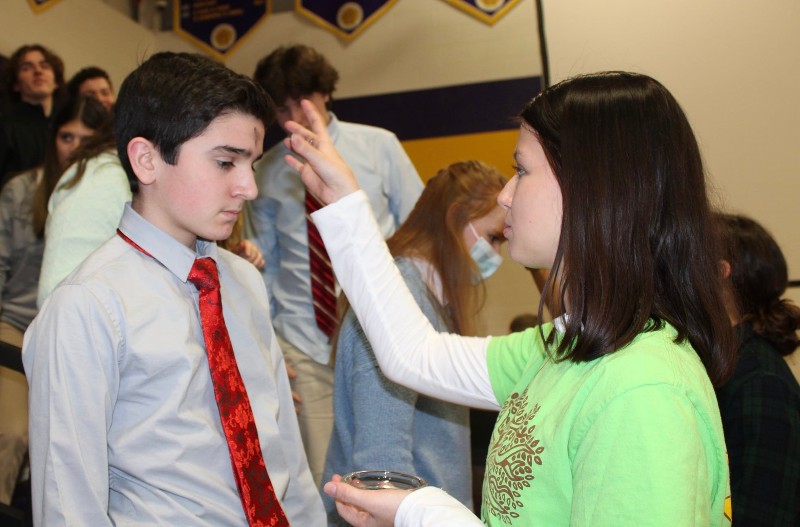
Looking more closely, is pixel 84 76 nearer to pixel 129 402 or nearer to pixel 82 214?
pixel 82 214

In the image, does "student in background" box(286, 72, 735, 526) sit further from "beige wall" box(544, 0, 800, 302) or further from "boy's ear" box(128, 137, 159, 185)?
"beige wall" box(544, 0, 800, 302)

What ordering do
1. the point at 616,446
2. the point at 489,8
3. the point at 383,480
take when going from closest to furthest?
1. the point at 616,446
2. the point at 383,480
3. the point at 489,8

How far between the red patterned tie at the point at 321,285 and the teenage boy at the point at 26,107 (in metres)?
1.44

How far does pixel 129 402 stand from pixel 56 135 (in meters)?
1.62

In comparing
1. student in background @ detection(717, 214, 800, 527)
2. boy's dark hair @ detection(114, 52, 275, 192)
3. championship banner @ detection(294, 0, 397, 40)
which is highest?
championship banner @ detection(294, 0, 397, 40)

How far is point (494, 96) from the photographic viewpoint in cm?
392

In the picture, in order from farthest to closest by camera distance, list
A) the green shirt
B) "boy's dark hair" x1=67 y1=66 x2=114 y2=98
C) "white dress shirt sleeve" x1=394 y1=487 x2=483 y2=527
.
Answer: "boy's dark hair" x1=67 y1=66 x2=114 y2=98 → "white dress shirt sleeve" x1=394 y1=487 x2=483 y2=527 → the green shirt

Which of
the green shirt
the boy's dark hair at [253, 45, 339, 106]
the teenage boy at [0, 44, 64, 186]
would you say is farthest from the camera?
the teenage boy at [0, 44, 64, 186]

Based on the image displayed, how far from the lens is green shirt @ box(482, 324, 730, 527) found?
2.67 feet

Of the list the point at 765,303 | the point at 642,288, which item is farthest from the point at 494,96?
the point at 642,288

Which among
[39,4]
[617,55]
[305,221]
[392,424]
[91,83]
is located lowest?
[392,424]

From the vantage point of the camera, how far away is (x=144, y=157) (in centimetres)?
140

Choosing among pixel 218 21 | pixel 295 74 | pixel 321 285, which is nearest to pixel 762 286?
pixel 321 285

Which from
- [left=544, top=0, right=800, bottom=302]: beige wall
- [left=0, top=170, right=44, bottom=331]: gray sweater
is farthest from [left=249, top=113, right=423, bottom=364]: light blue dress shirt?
[left=544, top=0, right=800, bottom=302]: beige wall
